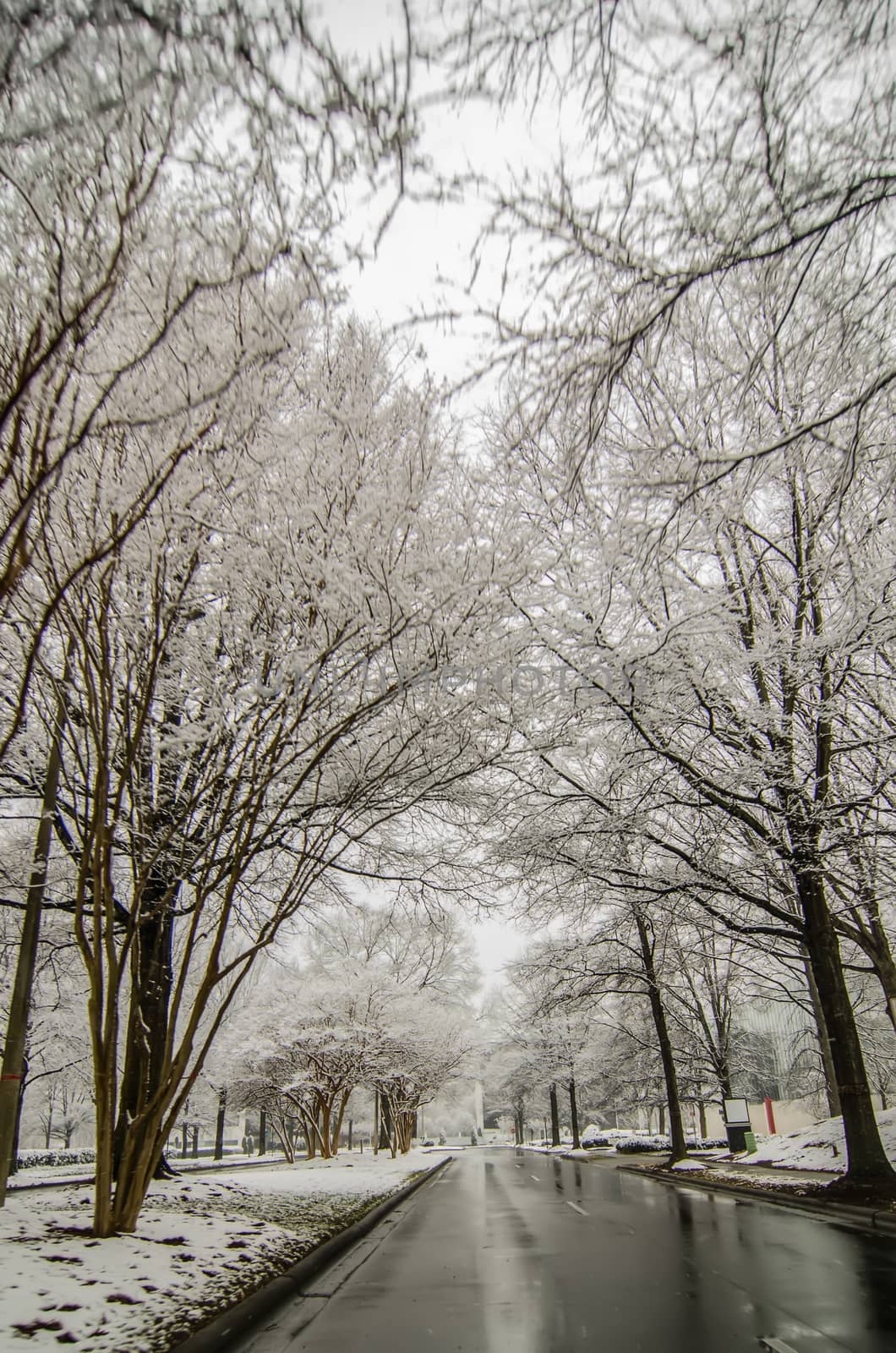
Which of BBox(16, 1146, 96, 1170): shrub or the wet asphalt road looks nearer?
the wet asphalt road

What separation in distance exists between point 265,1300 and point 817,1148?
17.6 m

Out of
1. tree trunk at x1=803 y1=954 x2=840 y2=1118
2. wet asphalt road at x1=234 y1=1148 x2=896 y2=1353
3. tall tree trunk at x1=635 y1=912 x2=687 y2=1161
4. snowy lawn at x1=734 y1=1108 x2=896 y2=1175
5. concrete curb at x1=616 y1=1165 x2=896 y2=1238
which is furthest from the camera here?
tall tree trunk at x1=635 y1=912 x2=687 y2=1161

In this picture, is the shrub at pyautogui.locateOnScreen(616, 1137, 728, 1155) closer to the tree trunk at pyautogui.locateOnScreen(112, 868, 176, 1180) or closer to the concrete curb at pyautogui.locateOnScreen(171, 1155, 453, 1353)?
the tree trunk at pyautogui.locateOnScreen(112, 868, 176, 1180)

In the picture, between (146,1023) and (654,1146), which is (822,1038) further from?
(654,1146)

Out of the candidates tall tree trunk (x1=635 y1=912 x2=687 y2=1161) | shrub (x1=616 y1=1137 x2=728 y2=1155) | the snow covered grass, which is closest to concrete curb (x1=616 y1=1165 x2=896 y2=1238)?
tall tree trunk (x1=635 y1=912 x2=687 y2=1161)

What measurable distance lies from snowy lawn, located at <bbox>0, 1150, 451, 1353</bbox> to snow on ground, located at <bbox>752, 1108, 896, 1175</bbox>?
9.57m

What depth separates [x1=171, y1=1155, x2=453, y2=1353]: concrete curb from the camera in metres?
4.05

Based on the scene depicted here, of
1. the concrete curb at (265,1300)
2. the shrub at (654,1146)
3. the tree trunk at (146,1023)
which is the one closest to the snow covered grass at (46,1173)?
the tree trunk at (146,1023)

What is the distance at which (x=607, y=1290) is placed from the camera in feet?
18.0

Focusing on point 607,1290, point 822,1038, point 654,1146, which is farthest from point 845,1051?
point 654,1146

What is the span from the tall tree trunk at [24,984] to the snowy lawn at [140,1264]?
2.38ft

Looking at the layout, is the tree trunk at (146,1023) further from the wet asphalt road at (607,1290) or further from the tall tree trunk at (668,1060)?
the tall tree trunk at (668,1060)

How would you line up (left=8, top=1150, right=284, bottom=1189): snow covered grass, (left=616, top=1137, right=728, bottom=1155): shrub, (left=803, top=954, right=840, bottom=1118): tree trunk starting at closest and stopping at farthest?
(left=803, top=954, right=840, bottom=1118): tree trunk → (left=8, top=1150, right=284, bottom=1189): snow covered grass → (left=616, top=1137, right=728, bottom=1155): shrub

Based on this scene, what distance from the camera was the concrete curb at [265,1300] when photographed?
405cm
